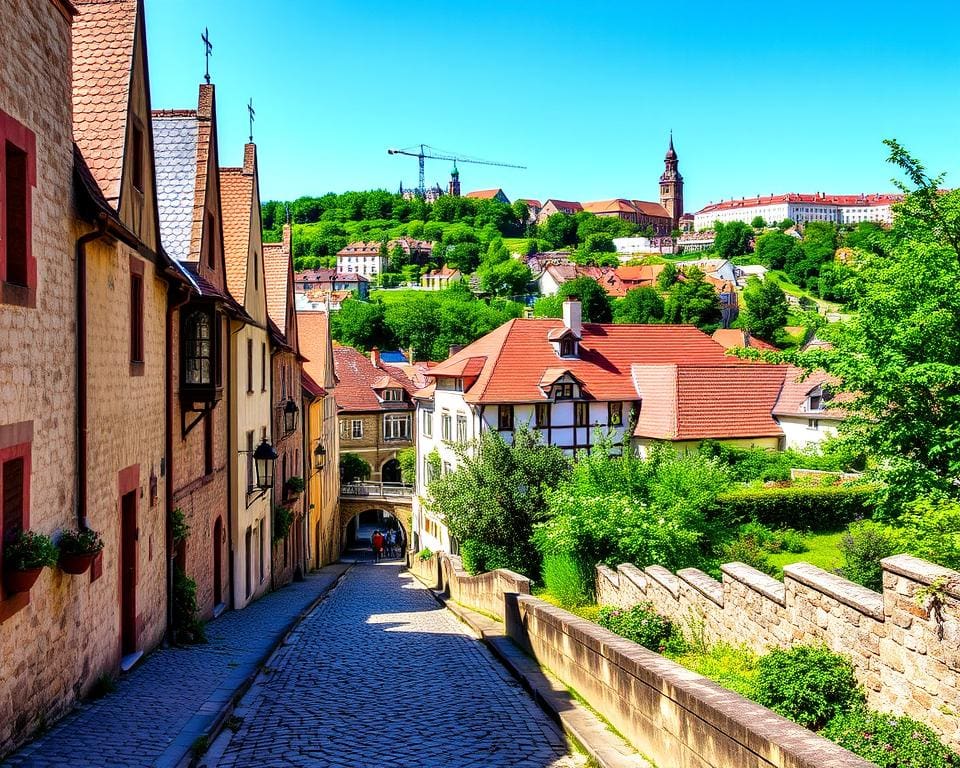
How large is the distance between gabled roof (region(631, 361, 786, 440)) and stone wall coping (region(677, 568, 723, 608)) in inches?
970

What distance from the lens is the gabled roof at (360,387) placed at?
66188mm

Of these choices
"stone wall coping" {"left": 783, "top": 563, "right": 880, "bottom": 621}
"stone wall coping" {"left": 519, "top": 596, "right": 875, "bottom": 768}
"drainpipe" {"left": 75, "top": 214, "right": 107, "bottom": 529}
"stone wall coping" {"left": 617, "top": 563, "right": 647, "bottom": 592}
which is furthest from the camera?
"stone wall coping" {"left": 617, "top": 563, "right": 647, "bottom": 592}

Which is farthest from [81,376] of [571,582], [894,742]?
[571,582]

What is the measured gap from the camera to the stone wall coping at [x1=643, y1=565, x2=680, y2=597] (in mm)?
13281

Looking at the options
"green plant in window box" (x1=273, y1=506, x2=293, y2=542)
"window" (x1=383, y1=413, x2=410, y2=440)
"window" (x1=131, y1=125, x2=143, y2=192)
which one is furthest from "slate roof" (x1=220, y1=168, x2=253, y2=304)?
"window" (x1=383, y1=413, x2=410, y2=440)

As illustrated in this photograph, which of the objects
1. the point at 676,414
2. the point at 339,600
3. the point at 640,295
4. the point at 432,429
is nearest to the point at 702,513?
the point at 339,600

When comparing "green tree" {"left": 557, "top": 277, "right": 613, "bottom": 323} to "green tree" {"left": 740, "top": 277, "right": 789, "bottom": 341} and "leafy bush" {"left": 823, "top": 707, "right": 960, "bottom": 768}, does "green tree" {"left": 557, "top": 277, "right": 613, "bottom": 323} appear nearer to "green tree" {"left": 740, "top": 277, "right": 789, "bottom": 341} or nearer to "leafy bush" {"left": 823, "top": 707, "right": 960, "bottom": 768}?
"green tree" {"left": 740, "top": 277, "right": 789, "bottom": 341}

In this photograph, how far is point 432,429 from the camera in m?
43.9

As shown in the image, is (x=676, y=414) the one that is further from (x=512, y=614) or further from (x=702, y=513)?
(x=512, y=614)

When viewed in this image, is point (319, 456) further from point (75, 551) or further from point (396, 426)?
point (75, 551)

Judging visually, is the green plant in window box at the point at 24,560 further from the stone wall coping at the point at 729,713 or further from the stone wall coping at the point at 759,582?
the stone wall coping at the point at 759,582

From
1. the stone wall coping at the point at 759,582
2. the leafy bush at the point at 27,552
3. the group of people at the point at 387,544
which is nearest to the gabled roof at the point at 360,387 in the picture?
the group of people at the point at 387,544

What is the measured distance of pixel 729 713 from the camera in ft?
23.7

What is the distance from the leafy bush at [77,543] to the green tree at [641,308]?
12998 cm
